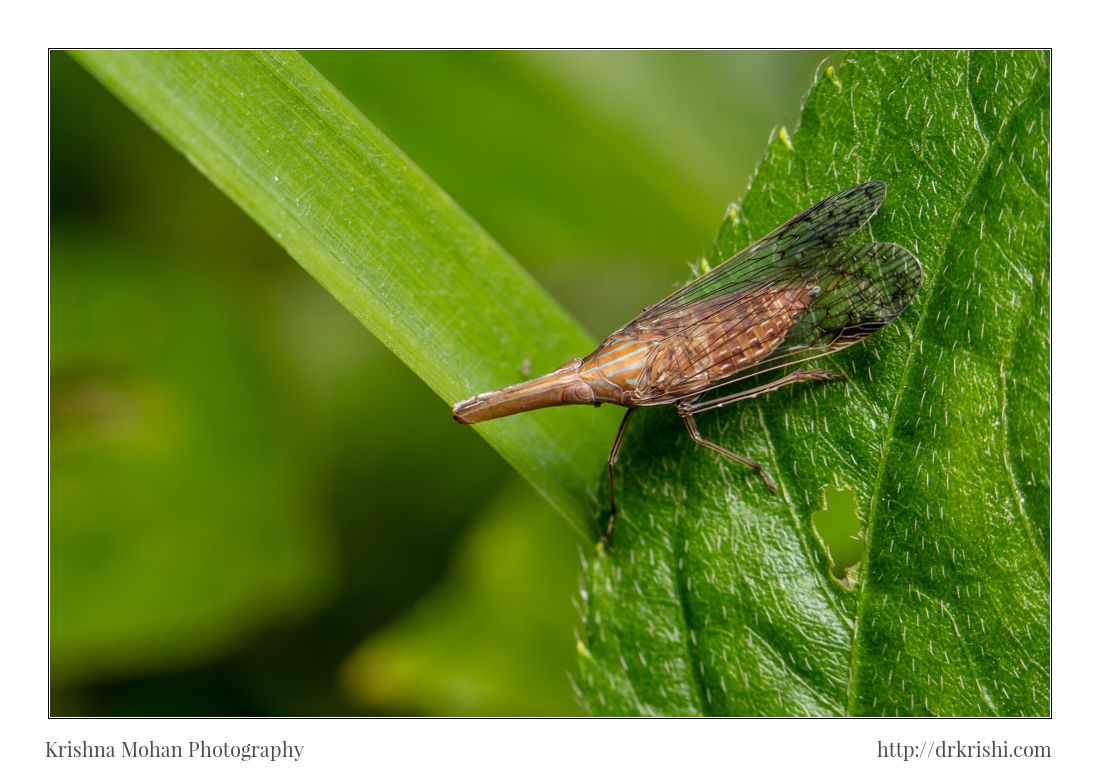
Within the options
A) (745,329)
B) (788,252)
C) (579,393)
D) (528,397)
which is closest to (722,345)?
(745,329)

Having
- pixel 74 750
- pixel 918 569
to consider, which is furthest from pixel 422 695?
pixel 918 569

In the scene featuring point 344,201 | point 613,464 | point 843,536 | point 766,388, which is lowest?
A: point 843,536

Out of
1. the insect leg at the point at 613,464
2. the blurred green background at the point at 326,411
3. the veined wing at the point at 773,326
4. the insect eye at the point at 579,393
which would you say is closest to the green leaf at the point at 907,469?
the veined wing at the point at 773,326

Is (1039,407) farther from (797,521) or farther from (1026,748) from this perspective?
(1026,748)

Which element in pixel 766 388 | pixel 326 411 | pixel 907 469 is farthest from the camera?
pixel 326 411

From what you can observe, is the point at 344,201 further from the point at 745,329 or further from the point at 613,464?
the point at 745,329

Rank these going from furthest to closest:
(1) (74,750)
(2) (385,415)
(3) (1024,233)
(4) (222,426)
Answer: (2) (385,415)
(4) (222,426)
(1) (74,750)
(3) (1024,233)

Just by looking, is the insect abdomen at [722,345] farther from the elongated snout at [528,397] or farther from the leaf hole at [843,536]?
the leaf hole at [843,536]
